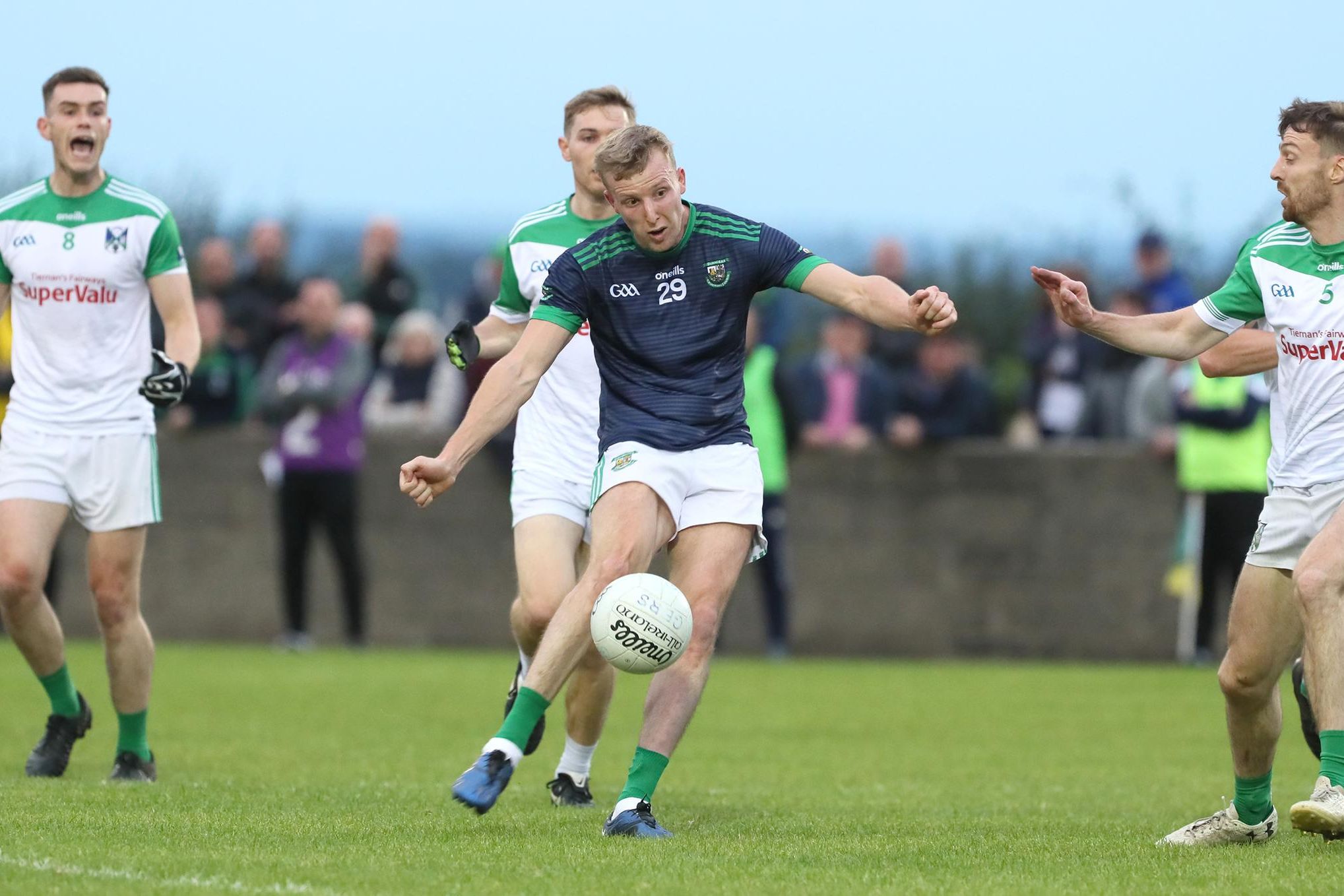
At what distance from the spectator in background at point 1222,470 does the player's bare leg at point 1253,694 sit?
870cm

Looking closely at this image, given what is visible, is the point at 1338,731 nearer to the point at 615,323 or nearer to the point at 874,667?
the point at 615,323

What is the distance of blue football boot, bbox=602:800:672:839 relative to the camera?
23.9 ft

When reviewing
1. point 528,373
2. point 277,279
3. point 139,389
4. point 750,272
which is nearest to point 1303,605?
point 750,272

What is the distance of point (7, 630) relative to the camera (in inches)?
368

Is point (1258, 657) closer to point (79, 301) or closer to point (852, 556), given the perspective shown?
point (79, 301)

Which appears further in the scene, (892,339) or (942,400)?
(892,339)

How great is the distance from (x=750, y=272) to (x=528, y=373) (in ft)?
3.11

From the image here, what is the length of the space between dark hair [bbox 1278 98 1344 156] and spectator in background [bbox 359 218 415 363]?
13.4m

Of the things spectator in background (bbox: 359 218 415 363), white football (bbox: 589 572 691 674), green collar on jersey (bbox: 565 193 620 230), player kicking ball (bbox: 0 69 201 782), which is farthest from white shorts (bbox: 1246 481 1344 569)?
spectator in background (bbox: 359 218 415 363)

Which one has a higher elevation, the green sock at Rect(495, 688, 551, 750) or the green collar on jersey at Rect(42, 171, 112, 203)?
the green collar on jersey at Rect(42, 171, 112, 203)

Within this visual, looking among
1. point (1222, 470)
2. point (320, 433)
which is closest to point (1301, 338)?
point (1222, 470)

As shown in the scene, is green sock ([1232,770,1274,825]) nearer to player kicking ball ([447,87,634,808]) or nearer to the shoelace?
player kicking ball ([447,87,634,808])

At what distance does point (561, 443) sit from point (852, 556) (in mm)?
9862

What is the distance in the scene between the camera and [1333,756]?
22.7 ft
